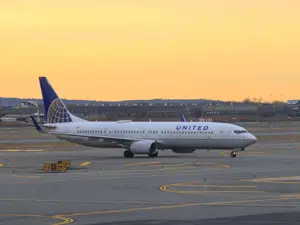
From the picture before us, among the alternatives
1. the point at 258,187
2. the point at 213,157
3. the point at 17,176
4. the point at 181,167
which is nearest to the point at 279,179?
the point at 258,187

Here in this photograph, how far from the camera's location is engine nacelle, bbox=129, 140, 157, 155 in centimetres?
7656

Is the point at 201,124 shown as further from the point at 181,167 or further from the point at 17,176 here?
the point at 17,176

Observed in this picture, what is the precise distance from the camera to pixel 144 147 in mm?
76625

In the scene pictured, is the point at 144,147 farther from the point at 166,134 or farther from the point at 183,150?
the point at 183,150

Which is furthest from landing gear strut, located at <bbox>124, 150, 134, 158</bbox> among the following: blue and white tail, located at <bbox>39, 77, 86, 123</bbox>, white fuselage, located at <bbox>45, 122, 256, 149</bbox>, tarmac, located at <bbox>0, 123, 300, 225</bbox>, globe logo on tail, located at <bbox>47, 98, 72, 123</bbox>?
globe logo on tail, located at <bbox>47, 98, 72, 123</bbox>

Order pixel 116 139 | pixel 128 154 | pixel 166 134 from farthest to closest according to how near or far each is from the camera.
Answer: pixel 116 139
pixel 128 154
pixel 166 134

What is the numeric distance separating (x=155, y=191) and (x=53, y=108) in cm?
4464

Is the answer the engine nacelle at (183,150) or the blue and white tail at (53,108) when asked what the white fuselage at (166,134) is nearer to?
the engine nacelle at (183,150)

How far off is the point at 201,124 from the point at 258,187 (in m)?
32.8

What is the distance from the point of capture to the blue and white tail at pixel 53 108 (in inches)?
3361

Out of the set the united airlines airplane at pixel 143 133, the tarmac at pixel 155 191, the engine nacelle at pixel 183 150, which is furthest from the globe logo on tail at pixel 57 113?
the engine nacelle at pixel 183 150

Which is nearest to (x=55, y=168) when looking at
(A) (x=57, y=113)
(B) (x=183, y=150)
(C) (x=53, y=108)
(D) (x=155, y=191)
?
(D) (x=155, y=191)

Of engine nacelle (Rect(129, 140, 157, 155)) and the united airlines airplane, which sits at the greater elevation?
the united airlines airplane

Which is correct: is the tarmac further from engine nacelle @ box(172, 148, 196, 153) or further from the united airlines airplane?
engine nacelle @ box(172, 148, 196, 153)
